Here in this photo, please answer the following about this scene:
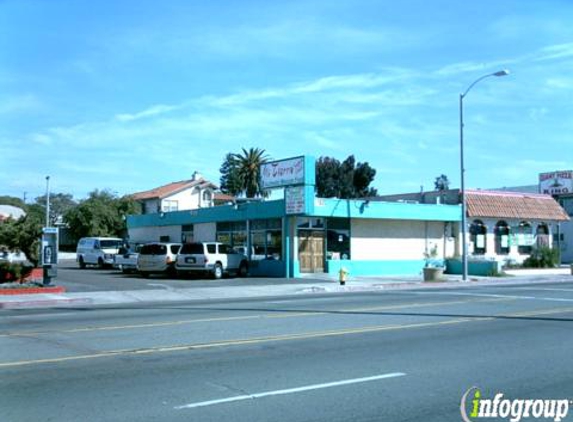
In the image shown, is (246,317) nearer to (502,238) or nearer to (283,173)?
(283,173)

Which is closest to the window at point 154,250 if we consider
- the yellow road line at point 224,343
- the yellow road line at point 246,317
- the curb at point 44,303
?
the curb at point 44,303

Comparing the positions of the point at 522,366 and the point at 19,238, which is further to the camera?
the point at 19,238

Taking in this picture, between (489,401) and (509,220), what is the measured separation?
133 ft

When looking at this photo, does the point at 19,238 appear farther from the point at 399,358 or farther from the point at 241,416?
the point at 241,416

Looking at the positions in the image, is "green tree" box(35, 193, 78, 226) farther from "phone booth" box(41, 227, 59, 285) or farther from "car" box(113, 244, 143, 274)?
"phone booth" box(41, 227, 59, 285)

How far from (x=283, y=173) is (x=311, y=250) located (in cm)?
448

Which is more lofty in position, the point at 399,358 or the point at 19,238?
the point at 19,238

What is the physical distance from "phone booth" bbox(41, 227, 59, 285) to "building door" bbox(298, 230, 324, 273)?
45.0 ft

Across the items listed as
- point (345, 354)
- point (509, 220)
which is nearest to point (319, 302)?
point (345, 354)

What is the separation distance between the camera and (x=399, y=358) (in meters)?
10.2

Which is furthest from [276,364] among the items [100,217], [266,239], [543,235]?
[100,217]

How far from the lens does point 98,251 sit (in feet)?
142

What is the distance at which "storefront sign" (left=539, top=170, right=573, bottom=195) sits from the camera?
72.2 metres

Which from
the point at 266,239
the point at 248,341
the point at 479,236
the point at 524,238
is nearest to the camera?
the point at 248,341
